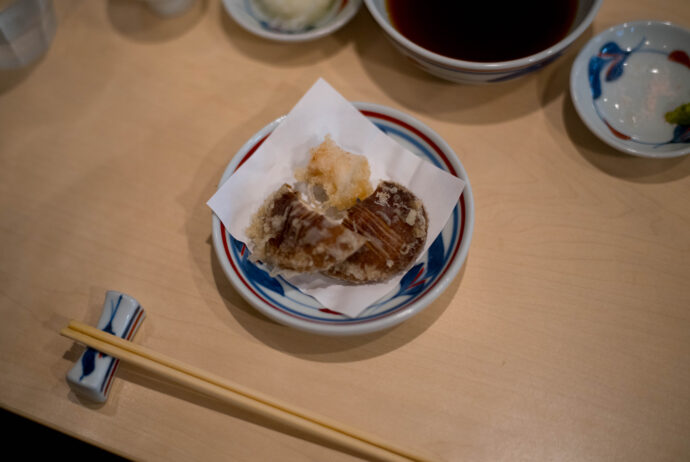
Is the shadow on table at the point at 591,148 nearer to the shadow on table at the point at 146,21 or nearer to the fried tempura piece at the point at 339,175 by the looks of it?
the fried tempura piece at the point at 339,175

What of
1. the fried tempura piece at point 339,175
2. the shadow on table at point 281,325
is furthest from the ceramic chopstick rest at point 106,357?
the fried tempura piece at point 339,175

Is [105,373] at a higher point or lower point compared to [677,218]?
lower

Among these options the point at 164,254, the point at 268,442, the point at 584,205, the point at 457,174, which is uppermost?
the point at 457,174

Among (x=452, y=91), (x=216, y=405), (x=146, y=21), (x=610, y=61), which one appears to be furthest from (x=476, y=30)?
(x=216, y=405)

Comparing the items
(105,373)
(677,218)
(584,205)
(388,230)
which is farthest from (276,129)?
(677,218)

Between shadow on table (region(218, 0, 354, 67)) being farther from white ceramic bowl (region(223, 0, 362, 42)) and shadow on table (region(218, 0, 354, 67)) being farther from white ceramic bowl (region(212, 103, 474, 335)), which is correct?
white ceramic bowl (region(212, 103, 474, 335))

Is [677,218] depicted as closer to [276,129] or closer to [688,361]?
[688,361]
